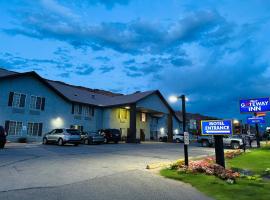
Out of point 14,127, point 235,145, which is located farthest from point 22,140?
point 235,145

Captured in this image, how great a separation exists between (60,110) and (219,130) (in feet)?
94.6

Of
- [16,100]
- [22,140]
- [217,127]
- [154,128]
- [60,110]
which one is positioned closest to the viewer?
[217,127]

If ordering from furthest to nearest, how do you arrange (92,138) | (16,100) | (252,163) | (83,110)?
(83,110) < (92,138) < (16,100) < (252,163)

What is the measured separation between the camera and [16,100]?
3191 cm

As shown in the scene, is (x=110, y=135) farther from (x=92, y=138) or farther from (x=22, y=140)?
(x=22, y=140)

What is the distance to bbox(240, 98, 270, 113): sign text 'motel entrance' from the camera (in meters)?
31.8

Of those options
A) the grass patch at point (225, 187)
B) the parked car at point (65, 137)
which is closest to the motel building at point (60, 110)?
the parked car at point (65, 137)

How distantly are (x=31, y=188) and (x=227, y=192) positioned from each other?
5.64 m

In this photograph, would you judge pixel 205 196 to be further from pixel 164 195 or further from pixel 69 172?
pixel 69 172

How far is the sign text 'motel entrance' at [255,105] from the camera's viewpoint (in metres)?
31.8

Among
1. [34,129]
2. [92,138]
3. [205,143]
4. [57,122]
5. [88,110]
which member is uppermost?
[88,110]

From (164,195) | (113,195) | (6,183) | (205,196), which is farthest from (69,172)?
(205,196)

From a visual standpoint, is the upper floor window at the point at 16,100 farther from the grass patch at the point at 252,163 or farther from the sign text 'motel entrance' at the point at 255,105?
the sign text 'motel entrance' at the point at 255,105

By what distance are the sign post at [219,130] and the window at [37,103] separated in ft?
86.1
